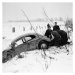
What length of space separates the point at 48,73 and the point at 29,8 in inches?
78.6

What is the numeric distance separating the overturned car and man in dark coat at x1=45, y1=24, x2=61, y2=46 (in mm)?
113

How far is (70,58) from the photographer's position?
3686 mm

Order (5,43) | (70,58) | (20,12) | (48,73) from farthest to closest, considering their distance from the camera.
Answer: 1. (20,12)
2. (5,43)
3. (70,58)
4. (48,73)

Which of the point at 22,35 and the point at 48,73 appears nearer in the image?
the point at 48,73

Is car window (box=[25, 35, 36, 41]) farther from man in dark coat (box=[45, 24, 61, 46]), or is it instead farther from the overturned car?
man in dark coat (box=[45, 24, 61, 46])

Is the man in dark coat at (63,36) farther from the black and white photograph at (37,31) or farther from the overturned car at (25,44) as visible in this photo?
the overturned car at (25,44)

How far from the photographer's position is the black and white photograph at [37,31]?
3.81m

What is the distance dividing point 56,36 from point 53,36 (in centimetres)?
9

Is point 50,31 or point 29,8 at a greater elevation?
point 29,8

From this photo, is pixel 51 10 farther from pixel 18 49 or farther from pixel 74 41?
pixel 18 49

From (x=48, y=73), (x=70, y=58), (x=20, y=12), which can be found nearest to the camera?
(x=48, y=73)

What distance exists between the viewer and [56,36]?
402 cm

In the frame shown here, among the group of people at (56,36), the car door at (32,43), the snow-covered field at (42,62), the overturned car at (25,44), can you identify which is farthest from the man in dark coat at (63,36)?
the car door at (32,43)

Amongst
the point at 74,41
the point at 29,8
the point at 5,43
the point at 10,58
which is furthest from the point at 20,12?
the point at 74,41
